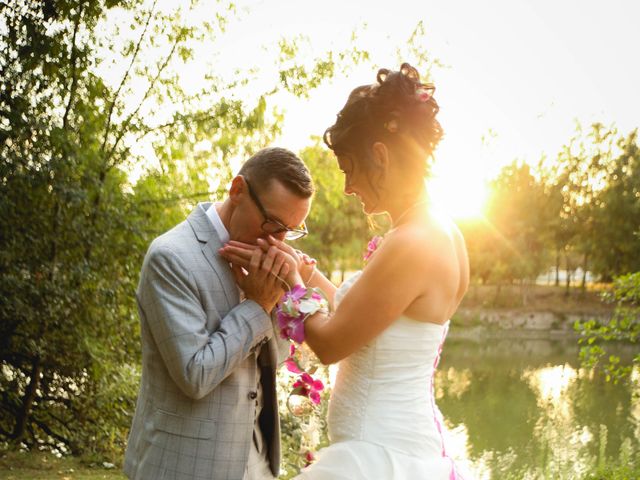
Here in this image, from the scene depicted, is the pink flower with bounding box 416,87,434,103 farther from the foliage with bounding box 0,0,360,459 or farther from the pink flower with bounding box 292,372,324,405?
the foliage with bounding box 0,0,360,459

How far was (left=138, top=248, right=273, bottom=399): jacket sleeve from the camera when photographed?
209 cm

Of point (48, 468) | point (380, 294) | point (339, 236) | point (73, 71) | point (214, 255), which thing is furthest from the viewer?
point (339, 236)

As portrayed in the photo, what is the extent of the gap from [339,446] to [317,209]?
625 cm

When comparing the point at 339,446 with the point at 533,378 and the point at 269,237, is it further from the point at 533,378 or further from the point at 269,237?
the point at 533,378

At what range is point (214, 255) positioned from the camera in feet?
7.76

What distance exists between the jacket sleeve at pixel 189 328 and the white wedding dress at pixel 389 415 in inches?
16.6

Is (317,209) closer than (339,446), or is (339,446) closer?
(339,446)

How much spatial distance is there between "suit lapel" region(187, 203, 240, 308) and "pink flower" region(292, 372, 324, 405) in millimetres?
633

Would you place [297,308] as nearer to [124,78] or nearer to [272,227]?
[272,227]

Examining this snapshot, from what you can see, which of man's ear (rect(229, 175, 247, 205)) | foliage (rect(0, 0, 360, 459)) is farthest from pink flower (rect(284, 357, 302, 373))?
foliage (rect(0, 0, 360, 459))

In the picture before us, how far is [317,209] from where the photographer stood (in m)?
8.59

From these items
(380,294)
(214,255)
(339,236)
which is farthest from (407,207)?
(339,236)

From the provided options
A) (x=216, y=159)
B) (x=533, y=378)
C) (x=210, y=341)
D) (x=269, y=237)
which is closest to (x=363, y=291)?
(x=269, y=237)

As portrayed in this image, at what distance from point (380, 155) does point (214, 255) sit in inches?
28.4
